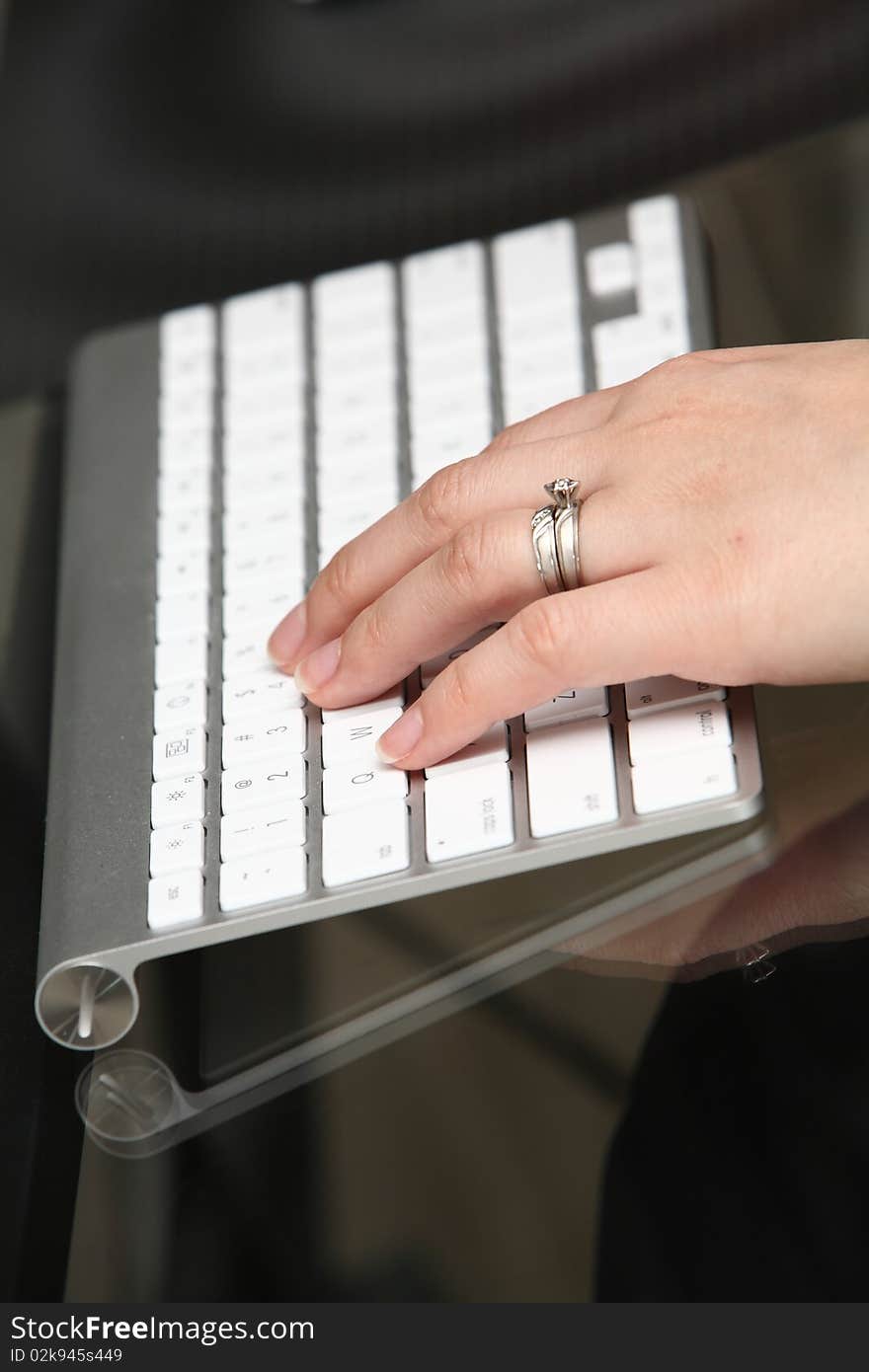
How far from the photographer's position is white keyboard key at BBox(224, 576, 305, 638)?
68 cm

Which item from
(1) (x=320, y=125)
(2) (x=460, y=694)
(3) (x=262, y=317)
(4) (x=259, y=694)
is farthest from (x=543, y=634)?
(1) (x=320, y=125)

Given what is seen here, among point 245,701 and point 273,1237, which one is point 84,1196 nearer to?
point 273,1237

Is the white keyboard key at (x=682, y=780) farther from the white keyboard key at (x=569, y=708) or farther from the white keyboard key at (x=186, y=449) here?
the white keyboard key at (x=186, y=449)

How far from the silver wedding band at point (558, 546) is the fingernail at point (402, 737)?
3.2 inches

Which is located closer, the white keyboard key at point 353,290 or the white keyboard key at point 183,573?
the white keyboard key at point 183,573

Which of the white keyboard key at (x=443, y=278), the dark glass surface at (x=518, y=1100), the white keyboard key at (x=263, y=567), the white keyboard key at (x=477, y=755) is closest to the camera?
the dark glass surface at (x=518, y=1100)

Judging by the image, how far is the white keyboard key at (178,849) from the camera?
1.87 feet

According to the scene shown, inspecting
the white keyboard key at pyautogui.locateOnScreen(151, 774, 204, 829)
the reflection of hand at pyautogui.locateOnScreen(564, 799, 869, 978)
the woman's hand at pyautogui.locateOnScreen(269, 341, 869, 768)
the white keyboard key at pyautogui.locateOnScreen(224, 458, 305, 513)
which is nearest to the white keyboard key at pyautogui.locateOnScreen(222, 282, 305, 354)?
the white keyboard key at pyautogui.locateOnScreen(224, 458, 305, 513)

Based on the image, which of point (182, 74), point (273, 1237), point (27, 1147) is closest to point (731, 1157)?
point (273, 1237)

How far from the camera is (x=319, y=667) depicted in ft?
2.03

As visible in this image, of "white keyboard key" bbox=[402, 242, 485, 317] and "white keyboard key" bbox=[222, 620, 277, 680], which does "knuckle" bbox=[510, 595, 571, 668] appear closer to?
"white keyboard key" bbox=[222, 620, 277, 680]

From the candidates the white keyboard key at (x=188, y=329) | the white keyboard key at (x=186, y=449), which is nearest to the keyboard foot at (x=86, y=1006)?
the white keyboard key at (x=186, y=449)

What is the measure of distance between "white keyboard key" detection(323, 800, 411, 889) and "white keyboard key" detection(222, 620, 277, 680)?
0.37ft

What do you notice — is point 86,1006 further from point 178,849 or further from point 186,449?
point 186,449
